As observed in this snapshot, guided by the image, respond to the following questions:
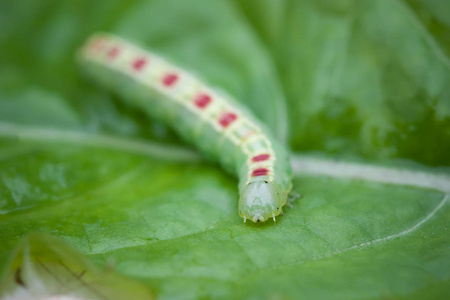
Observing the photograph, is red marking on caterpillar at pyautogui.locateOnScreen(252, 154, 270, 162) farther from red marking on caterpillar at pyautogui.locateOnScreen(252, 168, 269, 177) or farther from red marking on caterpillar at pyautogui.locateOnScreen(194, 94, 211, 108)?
red marking on caterpillar at pyautogui.locateOnScreen(194, 94, 211, 108)

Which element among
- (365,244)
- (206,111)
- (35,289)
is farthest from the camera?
(206,111)

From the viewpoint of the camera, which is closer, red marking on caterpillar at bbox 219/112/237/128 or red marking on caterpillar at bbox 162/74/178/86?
red marking on caterpillar at bbox 219/112/237/128

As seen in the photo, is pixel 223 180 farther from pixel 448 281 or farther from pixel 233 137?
pixel 448 281

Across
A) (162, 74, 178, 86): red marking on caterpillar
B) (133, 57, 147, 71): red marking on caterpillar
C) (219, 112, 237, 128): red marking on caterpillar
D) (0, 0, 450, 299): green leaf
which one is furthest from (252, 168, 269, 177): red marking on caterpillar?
(133, 57, 147, 71): red marking on caterpillar

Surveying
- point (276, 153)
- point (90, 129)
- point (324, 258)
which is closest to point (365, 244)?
point (324, 258)

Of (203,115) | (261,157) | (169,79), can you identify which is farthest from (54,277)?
(169,79)

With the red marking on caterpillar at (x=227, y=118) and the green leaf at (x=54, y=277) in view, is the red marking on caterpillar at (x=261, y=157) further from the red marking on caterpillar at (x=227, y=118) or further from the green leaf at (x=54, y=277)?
the green leaf at (x=54, y=277)
